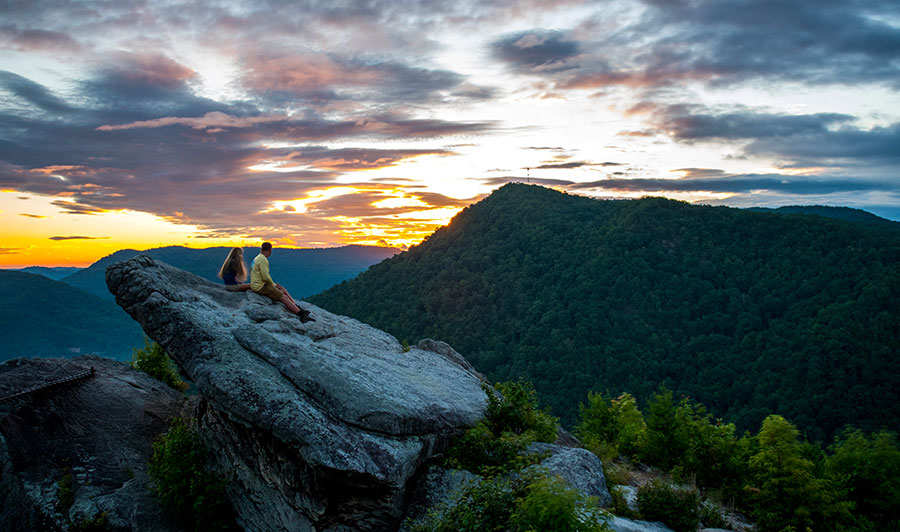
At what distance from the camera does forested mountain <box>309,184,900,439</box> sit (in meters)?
65.6

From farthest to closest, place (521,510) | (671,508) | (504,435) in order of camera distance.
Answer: (504,435), (671,508), (521,510)

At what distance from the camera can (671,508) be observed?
432 inches

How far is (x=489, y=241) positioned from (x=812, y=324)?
65962 mm

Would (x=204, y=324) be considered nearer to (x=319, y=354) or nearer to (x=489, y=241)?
(x=319, y=354)

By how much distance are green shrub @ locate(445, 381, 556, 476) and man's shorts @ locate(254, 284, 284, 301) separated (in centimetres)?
660

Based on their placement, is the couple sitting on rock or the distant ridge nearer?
the couple sitting on rock

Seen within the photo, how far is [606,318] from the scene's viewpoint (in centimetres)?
8800

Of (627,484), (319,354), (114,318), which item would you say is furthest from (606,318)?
(114,318)

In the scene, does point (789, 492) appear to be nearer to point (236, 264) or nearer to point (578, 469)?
point (578, 469)

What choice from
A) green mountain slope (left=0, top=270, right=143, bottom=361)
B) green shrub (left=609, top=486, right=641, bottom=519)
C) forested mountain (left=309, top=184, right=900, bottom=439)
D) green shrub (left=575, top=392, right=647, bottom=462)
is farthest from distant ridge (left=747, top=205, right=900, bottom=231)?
green mountain slope (left=0, top=270, right=143, bottom=361)

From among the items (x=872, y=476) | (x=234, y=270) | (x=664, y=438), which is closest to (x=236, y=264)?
(x=234, y=270)

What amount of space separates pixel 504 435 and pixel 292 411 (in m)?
5.01

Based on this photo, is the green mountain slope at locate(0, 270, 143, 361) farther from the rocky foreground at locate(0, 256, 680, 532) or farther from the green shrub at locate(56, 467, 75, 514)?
the green shrub at locate(56, 467, 75, 514)

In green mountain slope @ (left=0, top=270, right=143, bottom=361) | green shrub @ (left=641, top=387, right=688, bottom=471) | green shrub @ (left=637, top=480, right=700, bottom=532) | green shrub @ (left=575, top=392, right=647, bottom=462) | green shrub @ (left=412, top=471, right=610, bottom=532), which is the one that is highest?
green shrub @ (left=412, top=471, right=610, bottom=532)
